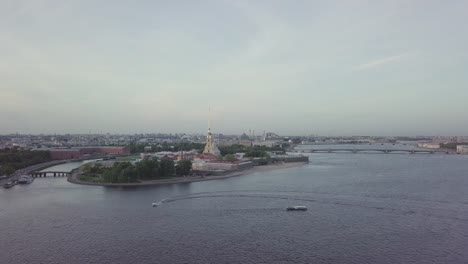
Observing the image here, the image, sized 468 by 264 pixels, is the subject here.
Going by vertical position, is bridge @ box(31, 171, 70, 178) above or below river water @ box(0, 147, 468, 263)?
above

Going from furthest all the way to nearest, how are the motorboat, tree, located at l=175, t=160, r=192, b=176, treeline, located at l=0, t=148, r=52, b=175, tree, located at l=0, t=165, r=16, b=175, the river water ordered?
treeline, located at l=0, t=148, r=52, b=175
tree, located at l=175, t=160, r=192, b=176
tree, located at l=0, t=165, r=16, b=175
the motorboat
the river water

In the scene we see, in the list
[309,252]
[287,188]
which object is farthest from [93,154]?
[309,252]

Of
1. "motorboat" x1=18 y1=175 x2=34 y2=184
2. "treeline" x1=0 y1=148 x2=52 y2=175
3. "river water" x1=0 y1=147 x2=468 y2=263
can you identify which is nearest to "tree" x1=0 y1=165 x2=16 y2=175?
"treeline" x1=0 y1=148 x2=52 y2=175

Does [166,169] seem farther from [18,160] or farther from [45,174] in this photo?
[18,160]

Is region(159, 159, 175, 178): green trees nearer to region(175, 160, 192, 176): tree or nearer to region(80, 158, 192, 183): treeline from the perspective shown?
region(80, 158, 192, 183): treeline

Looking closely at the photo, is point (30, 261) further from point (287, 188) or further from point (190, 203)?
point (287, 188)

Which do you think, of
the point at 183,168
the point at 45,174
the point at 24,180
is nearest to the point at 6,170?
the point at 24,180
